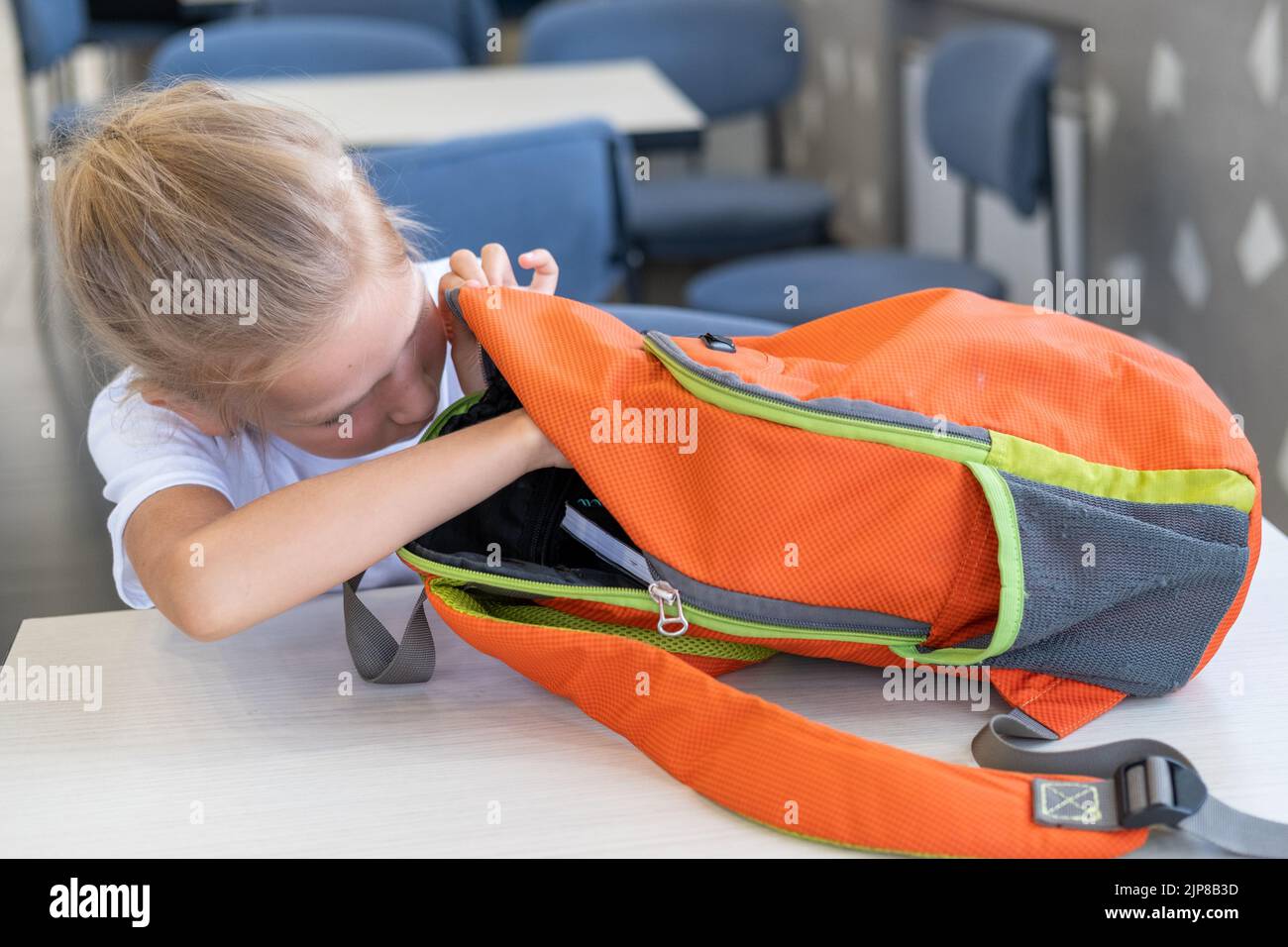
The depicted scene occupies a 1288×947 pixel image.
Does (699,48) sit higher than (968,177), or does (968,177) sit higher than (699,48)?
(699,48)

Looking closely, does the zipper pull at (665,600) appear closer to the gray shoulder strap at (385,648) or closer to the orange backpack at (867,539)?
the orange backpack at (867,539)

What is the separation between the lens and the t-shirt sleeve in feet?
3.00

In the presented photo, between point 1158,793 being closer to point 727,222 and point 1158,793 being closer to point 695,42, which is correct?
point 727,222

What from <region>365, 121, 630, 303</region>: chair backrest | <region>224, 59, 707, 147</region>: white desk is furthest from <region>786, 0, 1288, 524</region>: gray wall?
<region>365, 121, 630, 303</region>: chair backrest

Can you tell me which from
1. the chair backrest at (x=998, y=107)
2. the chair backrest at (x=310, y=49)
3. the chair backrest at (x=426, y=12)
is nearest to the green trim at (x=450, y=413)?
the chair backrest at (x=998, y=107)

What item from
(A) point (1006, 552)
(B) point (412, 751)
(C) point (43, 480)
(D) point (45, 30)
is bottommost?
(C) point (43, 480)

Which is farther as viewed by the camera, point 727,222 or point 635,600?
point 727,222

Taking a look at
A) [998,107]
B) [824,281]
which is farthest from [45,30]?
[998,107]

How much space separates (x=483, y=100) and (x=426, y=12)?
1404 mm

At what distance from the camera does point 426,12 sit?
13.0 ft

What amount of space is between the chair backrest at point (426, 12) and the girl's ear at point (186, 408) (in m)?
3.20

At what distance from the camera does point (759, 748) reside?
0.73 m

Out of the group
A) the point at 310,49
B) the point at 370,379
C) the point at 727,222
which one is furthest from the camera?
the point at 310,49
